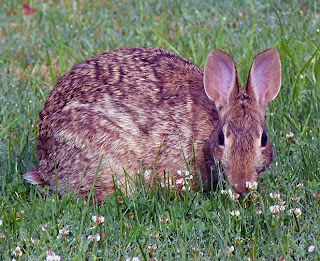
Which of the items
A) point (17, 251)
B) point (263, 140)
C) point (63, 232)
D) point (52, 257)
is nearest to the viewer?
point (52, 257)

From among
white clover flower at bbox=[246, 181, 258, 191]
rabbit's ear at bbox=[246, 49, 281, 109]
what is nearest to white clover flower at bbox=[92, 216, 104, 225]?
white clover flower at bbox=[246, 181, 258, 191]

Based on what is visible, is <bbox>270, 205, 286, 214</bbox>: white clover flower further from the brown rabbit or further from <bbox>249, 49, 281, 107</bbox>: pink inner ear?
<bbox>249, 49, 281, 107</bbox>: pink inner ear

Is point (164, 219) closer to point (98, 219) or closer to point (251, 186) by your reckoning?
point (98, 219)

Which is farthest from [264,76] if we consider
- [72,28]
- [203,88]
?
[72,28]

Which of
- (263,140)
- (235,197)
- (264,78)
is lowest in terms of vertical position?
(235,197)

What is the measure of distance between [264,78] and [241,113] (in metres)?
0.47

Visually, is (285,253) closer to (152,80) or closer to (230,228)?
(230,228)

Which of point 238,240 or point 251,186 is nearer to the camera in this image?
point 238,240

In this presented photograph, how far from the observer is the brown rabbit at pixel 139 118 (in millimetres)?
5312

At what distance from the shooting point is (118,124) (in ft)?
17.7

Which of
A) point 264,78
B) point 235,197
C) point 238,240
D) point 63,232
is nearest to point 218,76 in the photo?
point 264,78

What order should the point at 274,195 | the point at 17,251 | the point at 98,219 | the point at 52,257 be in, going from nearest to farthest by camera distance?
the point at 52,257
the point at 17,251
the point at 98,219
the point at 274,195

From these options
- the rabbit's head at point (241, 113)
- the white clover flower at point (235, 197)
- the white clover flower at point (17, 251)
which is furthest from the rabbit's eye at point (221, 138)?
the white clover flower at point (17, 251)

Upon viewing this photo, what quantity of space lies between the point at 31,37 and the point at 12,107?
1.69 metres
